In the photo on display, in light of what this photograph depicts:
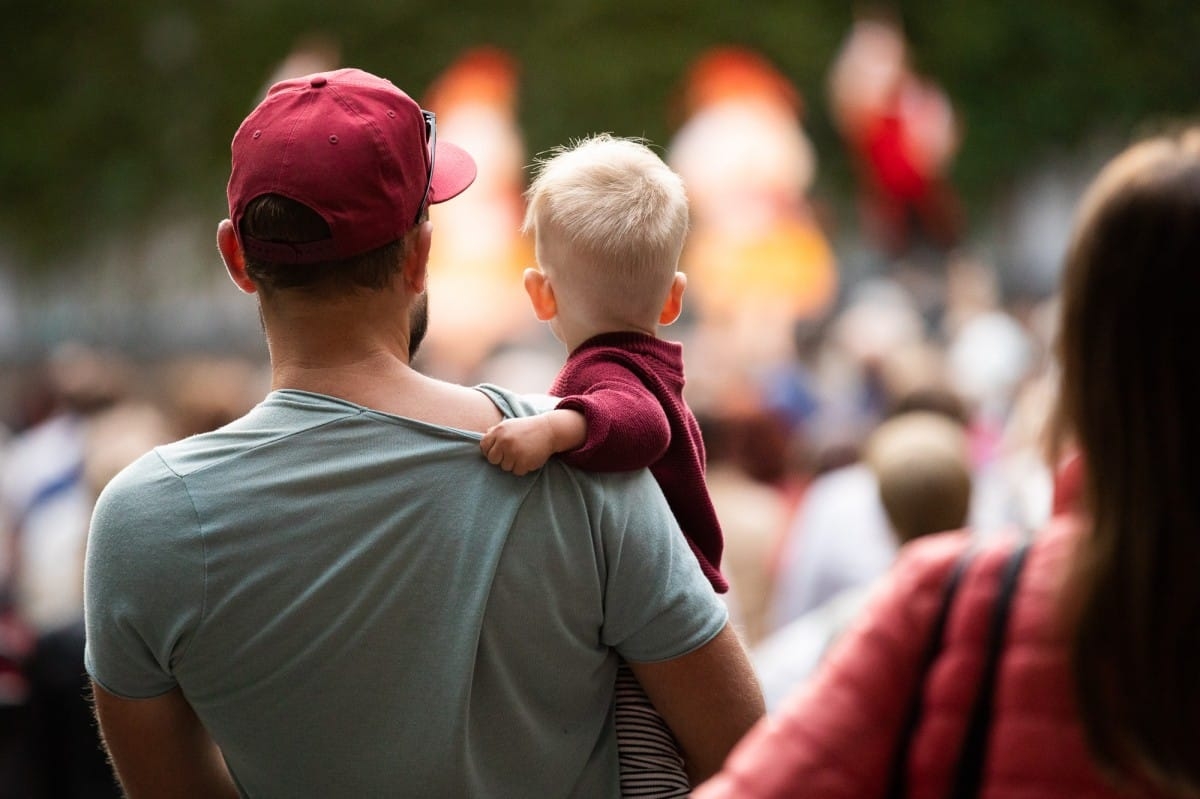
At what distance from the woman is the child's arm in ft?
1.74

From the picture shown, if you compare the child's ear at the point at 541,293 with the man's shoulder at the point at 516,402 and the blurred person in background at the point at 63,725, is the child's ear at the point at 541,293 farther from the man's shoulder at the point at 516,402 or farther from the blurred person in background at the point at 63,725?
the blurred person in background at the point at 63,725

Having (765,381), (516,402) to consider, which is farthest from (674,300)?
(765,381)

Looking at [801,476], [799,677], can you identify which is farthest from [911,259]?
[799,677]

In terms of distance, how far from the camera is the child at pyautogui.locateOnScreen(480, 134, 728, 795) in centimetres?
224

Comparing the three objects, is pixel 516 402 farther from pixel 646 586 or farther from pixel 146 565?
pixel 146 565

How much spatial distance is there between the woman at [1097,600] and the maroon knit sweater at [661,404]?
23.3 inches

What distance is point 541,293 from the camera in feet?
7.83

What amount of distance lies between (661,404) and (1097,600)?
88 centimetres

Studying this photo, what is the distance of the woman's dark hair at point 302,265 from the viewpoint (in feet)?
6.58

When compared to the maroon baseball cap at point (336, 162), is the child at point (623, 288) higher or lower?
lower

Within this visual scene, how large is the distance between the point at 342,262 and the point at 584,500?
44 cm

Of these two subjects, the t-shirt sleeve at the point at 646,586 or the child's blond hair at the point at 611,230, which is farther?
the child's blond hair at the point at 611,230

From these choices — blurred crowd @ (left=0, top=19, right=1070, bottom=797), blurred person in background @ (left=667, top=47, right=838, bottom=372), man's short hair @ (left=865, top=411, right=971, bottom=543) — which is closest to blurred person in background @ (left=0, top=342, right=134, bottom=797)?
blurred crowd @ (left=0, top=19, right=1070, bottom=797)

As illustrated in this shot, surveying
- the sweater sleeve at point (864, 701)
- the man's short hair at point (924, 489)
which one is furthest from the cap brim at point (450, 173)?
the man's short hair at point (924, 489)
